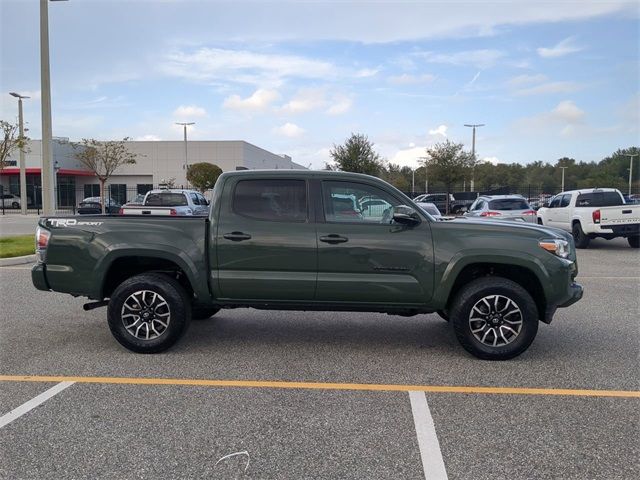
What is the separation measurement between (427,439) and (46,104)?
1567 centimetres

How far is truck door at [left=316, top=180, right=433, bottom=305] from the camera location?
18.0 ft

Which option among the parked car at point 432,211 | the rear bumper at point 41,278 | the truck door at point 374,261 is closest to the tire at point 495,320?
the truck door at point 374,261

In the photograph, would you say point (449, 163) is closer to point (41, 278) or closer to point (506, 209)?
point (506, 209)

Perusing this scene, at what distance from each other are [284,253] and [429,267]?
4.75 ft

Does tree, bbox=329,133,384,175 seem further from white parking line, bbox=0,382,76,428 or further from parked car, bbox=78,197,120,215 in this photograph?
white parking line, bbox=0,382,76,428

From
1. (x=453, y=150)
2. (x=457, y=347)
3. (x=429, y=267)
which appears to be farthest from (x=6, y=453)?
(x=453, y=150)

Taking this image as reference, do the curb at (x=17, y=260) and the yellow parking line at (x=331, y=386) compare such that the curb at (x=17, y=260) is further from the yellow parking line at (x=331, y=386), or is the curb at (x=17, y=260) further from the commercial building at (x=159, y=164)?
the commercial building at (x=159, y=164)

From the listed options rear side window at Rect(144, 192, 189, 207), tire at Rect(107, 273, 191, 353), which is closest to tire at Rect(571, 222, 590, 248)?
rear side window at Rect(144, 192, 189, 207)

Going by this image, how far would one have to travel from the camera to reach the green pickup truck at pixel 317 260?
5.47m

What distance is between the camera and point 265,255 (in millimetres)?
5602

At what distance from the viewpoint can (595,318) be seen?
7.41 meters

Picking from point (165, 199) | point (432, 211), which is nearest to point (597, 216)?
point (432, 211)

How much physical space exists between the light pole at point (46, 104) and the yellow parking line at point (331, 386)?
39.9 ft

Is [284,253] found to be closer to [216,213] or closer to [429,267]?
[216,213]
